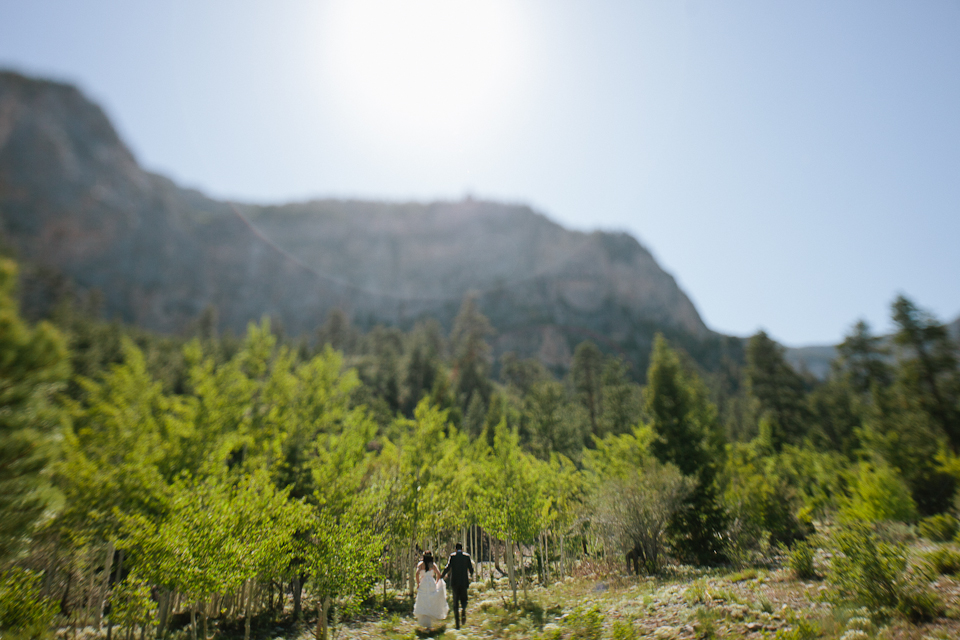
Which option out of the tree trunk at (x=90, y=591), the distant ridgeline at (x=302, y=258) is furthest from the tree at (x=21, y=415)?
the distant ridgeline at (x=302, y=258)

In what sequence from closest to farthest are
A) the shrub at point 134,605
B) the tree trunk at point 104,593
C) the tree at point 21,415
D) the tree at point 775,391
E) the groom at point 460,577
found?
1. the tree at point 21,415
2. the shrub at point 134,605
3. the groom at point 460,577
4. the tree trunk at point 104,593
5. the tree at point 775,391

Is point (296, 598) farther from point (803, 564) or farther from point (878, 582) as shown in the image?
point (803, 564)

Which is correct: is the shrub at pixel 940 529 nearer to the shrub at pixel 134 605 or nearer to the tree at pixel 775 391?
the shrub at pixel 134 605

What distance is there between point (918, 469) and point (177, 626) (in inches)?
1186

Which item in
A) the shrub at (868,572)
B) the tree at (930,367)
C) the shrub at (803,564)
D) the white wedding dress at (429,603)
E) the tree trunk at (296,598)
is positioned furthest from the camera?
the tree at (930,367)

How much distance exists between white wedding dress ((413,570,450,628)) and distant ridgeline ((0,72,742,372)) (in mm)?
114926

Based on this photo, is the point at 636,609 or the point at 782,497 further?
the point at 782,497

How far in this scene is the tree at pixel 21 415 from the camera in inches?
174

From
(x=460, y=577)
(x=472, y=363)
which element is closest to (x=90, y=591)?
(x=460, y=577)

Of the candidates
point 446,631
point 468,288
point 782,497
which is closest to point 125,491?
point 446,631

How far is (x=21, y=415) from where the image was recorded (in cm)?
452

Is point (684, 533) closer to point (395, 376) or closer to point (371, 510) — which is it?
point (371, 510)

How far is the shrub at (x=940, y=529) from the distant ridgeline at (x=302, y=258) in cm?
10749

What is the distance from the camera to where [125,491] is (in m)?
12.7
